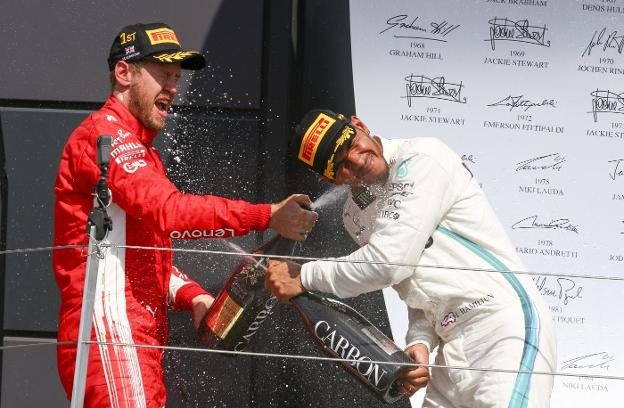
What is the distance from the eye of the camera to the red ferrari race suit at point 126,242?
110 inches

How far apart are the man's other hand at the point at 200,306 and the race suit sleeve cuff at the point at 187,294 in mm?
13

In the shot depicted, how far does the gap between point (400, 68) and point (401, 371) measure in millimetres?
1315

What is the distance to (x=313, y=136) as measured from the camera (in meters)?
3.07

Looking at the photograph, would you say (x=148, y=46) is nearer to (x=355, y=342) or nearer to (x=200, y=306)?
(x=200, y=306)

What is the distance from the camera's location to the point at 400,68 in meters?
3.75

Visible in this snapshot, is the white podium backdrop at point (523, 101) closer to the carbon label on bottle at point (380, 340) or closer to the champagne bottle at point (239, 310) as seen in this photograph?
the champagne bottle at point (239, 310)

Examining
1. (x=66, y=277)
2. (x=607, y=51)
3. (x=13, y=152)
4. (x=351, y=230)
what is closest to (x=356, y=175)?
(x=351, y=230)

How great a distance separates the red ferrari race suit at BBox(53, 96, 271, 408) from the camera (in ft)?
9.21

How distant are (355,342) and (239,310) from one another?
1.26ft
